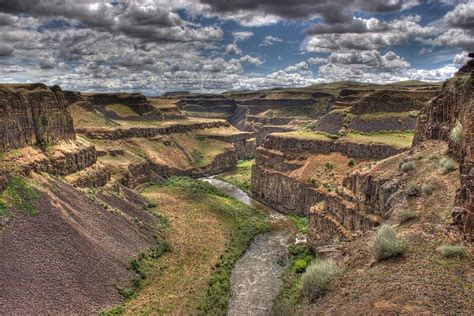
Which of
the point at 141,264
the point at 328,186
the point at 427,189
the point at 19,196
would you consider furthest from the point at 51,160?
the point at 427,189

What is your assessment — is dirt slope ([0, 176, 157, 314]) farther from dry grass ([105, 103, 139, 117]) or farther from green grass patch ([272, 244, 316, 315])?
dry grass ([105, 103, 139, 117])

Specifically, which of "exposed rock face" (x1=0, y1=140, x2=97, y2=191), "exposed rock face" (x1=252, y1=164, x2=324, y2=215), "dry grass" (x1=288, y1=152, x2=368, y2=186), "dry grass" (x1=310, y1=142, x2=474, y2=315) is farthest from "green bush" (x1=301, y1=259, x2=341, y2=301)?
"dry grass" (x1=288, y1=152, x2=368, y2=186)

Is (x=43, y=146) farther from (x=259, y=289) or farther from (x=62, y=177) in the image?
(x=259, y=289)

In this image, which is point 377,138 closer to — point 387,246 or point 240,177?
point 240,177

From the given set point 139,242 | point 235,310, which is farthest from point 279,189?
point 235,310

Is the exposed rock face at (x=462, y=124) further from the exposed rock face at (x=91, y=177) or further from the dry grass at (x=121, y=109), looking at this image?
the dry grass at (x=121, y=109)

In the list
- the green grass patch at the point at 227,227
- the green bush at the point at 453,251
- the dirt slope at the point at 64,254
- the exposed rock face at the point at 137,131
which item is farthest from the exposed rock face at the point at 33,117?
the green bush at the point at 453,251
